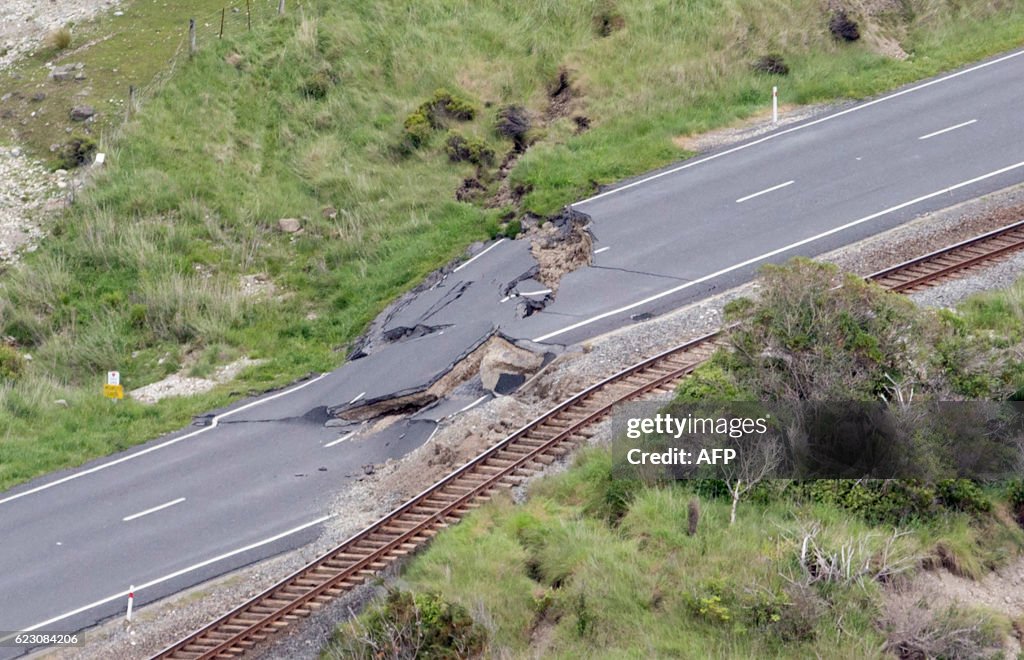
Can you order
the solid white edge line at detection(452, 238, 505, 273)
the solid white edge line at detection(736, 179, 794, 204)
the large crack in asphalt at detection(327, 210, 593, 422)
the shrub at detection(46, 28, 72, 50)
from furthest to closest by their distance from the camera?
the shrub at detection(46, 28, 72, 50)
the solid white edge line at detection(736, 179, 794, 204)
the solid white edge line at detection(452, 238, 505, 273)
the large crack in asphalt at detection(327, 210, 593, 422)

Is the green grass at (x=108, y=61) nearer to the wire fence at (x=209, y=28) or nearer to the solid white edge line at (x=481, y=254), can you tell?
the wire fence at (x=209, y=28)

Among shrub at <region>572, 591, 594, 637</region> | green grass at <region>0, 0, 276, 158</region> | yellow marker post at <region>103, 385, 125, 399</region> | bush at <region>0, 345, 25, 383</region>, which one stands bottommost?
shrub at <region>572, 591, 594, 637</region>

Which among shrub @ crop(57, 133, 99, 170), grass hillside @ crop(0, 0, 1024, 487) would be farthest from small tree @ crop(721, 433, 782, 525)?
shrub @ crop(57, 133, 99, 170)

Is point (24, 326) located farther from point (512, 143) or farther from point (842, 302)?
point (842, 302)

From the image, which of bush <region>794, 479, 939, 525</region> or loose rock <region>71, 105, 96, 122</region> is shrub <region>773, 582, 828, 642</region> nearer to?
bush <region>794, 479, 939, 525</region>

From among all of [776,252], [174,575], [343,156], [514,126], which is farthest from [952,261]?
[343,156]

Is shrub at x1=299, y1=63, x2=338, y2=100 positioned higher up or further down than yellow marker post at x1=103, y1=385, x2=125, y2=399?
higher up
